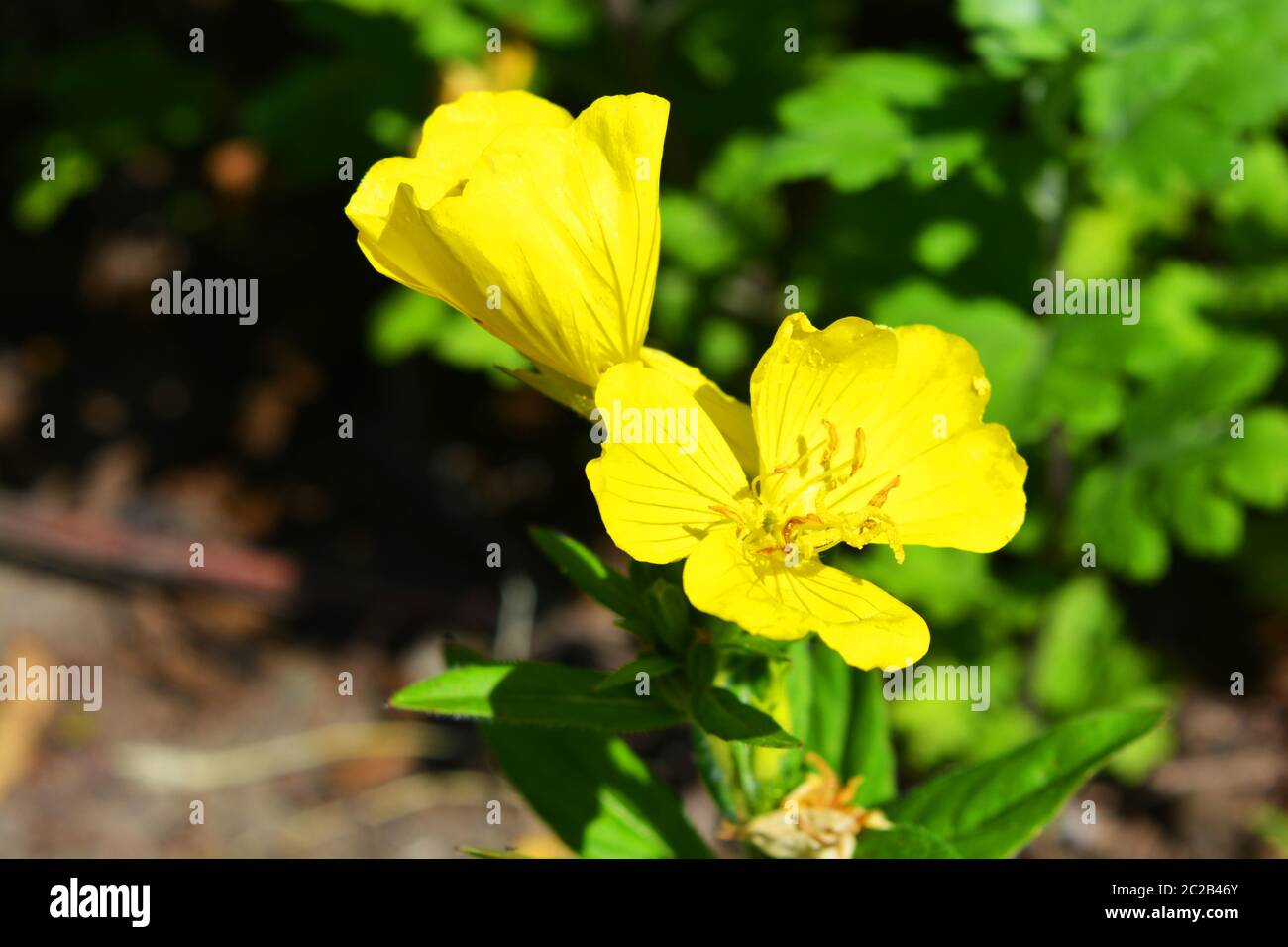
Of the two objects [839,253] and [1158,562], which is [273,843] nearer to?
[839,253]

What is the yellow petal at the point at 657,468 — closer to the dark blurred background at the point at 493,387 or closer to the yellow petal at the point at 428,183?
the yellow petal at the point at 428,183

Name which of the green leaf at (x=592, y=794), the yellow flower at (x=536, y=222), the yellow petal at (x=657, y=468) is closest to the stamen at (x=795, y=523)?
the yellow petal at (x=657, y=468)

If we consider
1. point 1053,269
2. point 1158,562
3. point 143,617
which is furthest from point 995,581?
point 143,617

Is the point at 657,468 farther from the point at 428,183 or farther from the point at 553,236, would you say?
the point at 428,183

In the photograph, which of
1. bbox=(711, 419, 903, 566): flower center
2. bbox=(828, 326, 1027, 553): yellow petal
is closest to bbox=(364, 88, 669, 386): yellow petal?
bbox=(711, 419, 903, 566): flower center

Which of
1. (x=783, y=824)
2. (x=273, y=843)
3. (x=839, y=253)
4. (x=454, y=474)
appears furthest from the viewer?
(x=454, y=474)

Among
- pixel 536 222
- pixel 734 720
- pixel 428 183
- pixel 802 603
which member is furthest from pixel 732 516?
pixel 428 183

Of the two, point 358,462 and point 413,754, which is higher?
point 358,462
